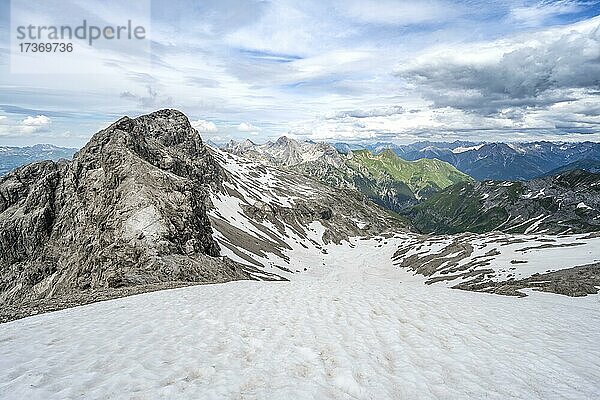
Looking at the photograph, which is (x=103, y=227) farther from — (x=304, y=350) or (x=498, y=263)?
(x=498, y=263)

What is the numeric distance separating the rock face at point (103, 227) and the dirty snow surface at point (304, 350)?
21.3 meters

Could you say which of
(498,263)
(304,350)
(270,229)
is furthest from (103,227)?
(270,229)

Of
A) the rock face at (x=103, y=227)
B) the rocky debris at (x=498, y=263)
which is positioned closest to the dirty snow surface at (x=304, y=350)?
the rocky debris at (x=498, y=263)

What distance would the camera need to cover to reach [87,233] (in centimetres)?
6606

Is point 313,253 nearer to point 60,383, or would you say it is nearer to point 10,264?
point 10,264

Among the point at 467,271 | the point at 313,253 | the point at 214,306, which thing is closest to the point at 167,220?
the point at 214,306

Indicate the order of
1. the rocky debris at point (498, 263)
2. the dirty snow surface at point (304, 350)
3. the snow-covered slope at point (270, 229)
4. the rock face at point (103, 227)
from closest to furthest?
the dirty snow surface at point (304, 350)
the rocky debris at point (498, 263)
the rock face at point (103, 227)
the snow-covered slope at point (270, 229)

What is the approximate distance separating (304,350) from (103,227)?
56005mm

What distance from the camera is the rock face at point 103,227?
1833 inches

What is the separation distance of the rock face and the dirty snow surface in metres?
21.3

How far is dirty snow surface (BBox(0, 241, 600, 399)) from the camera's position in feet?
27.5

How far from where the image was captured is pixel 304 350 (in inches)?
430

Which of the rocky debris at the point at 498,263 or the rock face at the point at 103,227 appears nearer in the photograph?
the rocky debris at the point at 498,263

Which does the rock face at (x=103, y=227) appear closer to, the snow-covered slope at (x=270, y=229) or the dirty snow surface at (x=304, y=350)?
the dirty snow surface at (x=304, y=350)
